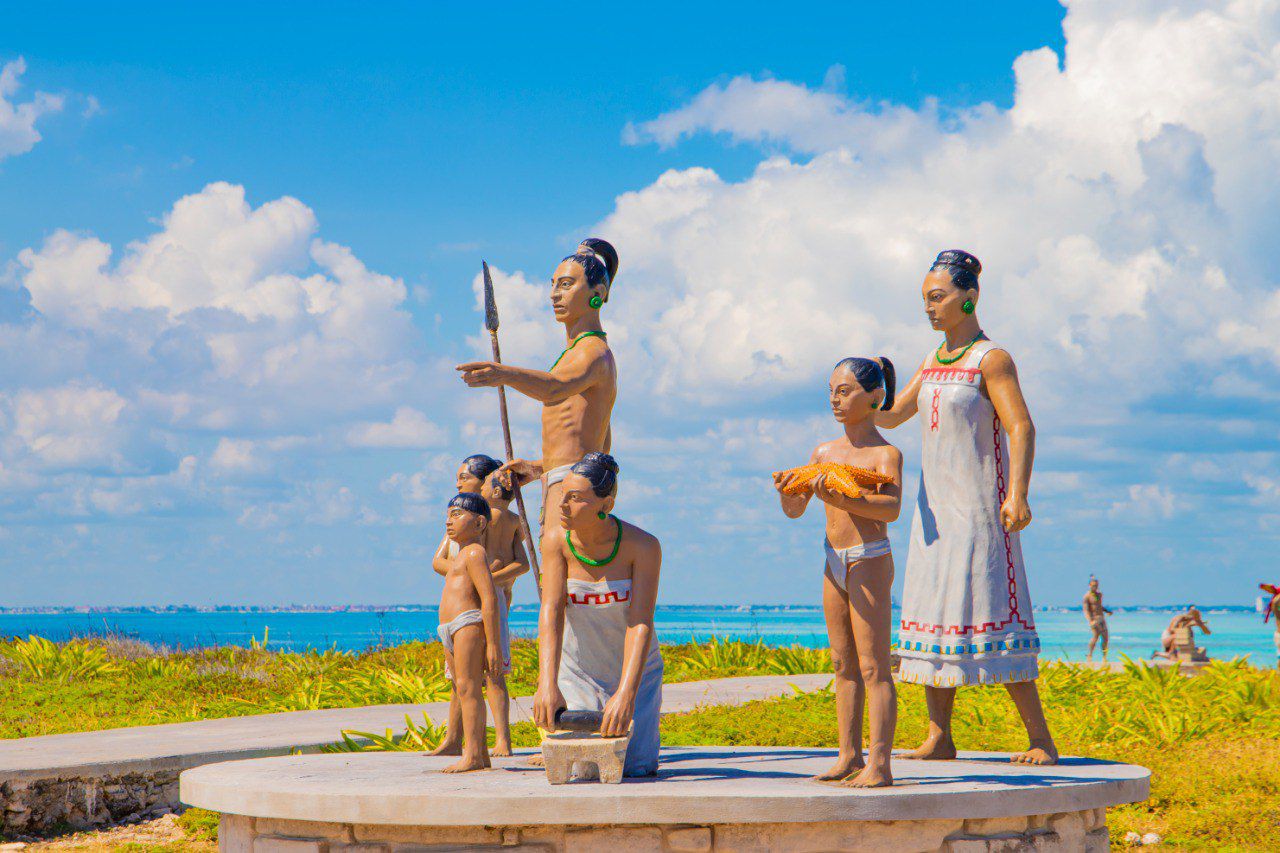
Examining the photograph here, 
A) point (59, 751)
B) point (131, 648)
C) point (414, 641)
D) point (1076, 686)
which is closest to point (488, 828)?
point (59, 751)

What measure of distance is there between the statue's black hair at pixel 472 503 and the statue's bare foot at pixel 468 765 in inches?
43.2

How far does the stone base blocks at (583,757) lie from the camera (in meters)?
5.02

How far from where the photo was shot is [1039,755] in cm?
589

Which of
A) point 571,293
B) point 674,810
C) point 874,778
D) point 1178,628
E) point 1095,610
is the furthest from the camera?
point 1095,610

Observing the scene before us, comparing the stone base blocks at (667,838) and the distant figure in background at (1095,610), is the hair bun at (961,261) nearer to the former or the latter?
the stone base blocks at (667,838)

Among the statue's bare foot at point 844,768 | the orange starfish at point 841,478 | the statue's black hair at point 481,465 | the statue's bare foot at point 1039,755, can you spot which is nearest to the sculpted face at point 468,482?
the statue's black hair at point 481,465

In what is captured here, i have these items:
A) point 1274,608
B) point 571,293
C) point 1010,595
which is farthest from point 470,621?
point 1274,608

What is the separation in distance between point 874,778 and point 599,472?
64.3 inches

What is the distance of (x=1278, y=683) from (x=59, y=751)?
30.7 ft

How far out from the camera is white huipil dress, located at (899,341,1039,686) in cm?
566

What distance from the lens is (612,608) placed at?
17.9 feet

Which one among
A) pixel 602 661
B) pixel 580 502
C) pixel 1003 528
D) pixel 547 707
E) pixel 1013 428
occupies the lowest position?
pixel 547 707

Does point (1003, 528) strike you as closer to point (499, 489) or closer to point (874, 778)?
point (874, 778)

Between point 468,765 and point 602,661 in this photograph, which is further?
point 468,765
